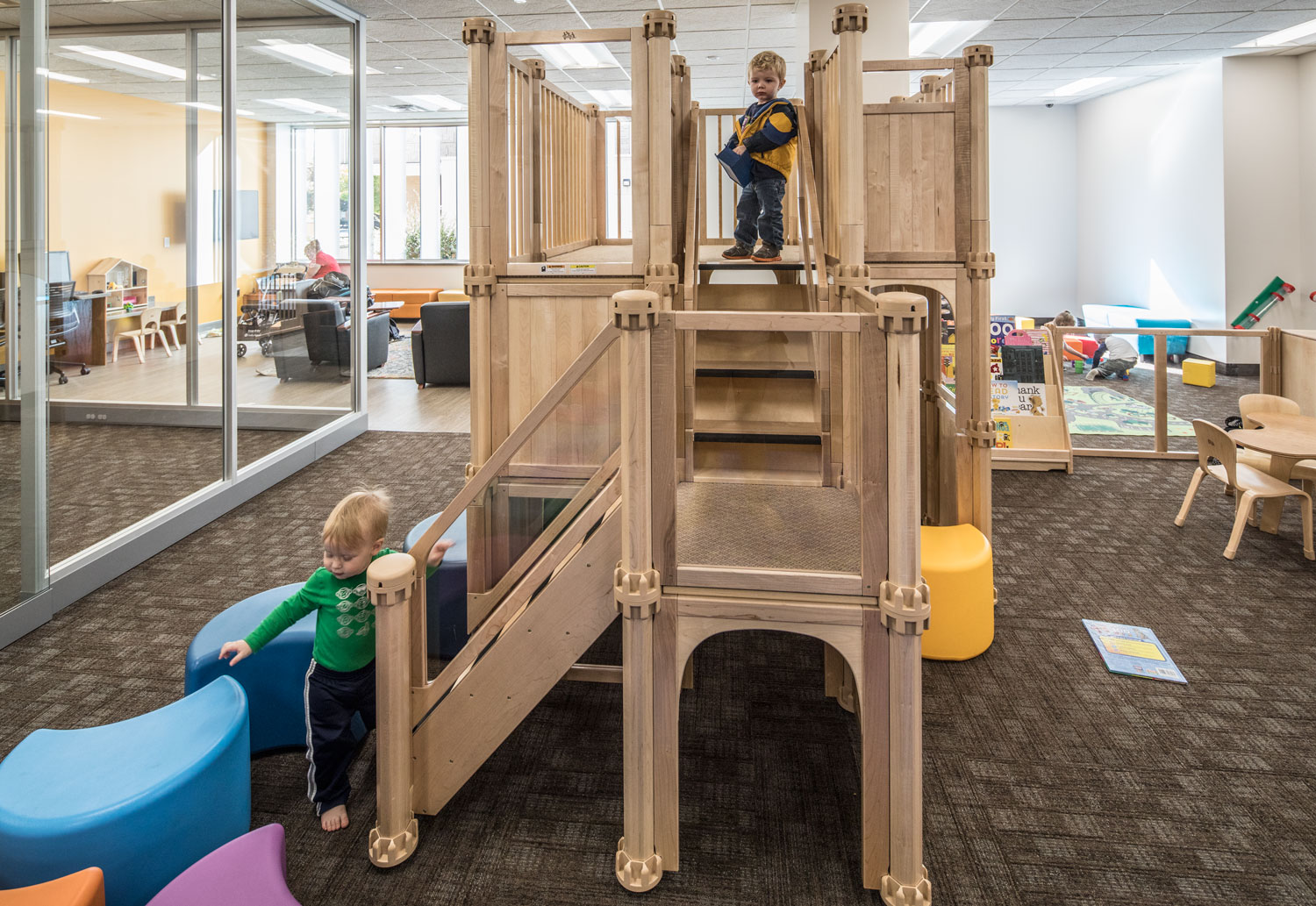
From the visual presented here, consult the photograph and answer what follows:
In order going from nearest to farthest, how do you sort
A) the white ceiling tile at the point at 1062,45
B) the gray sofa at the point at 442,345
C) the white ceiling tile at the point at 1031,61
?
the white ceiling tile at the point at 1062,45 < the gray sofa at the point at 442,345 < the white ceiling tile at the point at 1031,61

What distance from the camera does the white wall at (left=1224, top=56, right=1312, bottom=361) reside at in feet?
33.2

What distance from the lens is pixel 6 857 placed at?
1935 mm

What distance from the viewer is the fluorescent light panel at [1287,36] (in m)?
8.55

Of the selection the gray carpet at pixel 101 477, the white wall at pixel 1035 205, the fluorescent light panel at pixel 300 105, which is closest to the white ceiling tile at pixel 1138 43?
the white wall at pixel 1035 205

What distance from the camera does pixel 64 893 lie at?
65.6 inches

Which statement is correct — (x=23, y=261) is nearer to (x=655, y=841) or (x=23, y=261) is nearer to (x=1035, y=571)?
(x=655, y=841)

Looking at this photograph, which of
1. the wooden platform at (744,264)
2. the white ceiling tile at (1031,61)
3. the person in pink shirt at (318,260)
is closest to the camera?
the wooden platform at (744,264)

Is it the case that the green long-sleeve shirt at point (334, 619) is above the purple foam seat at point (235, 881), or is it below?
above

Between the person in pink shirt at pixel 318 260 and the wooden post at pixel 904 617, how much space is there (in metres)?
5.98

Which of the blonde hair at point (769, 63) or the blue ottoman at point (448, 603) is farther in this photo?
the blonde hair at point (769, 63)

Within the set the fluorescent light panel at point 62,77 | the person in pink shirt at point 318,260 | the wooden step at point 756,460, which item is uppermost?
the fluorescent light panel at point 62,77

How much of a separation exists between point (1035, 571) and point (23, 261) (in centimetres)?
511

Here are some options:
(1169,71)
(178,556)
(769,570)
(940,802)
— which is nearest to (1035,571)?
(940,802)

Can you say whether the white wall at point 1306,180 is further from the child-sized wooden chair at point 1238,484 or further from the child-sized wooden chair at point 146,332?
the child-sized wooden chair at point 146,332
